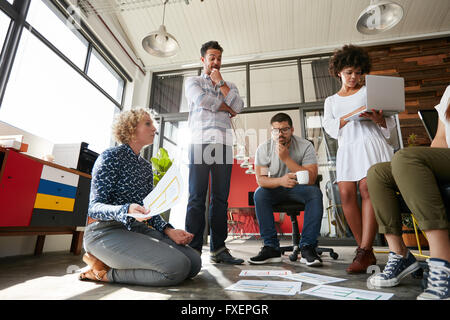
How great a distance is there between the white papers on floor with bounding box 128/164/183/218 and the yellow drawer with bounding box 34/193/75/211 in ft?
4.56

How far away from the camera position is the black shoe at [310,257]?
4.94 feet

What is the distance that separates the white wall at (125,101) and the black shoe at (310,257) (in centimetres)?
230

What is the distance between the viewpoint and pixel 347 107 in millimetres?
1538

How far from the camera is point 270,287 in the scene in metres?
0.98

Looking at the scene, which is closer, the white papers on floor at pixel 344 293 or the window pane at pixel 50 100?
the white papers on floor at pixel 344 293

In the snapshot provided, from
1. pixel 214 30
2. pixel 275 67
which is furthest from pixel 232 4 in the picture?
pixel 275 67

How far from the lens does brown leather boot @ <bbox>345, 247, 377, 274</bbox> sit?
49.1 inches

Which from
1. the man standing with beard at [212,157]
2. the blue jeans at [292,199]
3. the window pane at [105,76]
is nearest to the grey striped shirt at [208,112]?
the man standing with beard at [212,157]

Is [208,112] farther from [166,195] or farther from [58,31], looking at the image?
[58,31]

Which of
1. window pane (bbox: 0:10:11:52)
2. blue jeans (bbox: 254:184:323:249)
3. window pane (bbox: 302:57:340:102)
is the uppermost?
window pane (bbox: 302:57:340:102)

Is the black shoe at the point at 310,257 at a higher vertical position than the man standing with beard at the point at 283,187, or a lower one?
lower

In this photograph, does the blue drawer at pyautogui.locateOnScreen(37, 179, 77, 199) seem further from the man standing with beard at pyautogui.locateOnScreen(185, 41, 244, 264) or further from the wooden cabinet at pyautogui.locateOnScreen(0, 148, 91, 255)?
the man standing with beard at pyautogui.locateOnScreen(185, 41, 244, 264)

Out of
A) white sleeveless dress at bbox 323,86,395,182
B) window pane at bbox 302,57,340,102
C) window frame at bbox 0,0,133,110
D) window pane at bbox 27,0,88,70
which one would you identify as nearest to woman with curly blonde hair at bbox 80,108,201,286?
white sleeveless dress at bbox 323,86,395,182

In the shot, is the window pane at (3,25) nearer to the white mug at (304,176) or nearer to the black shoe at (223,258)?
the black shoe at (223,258)
